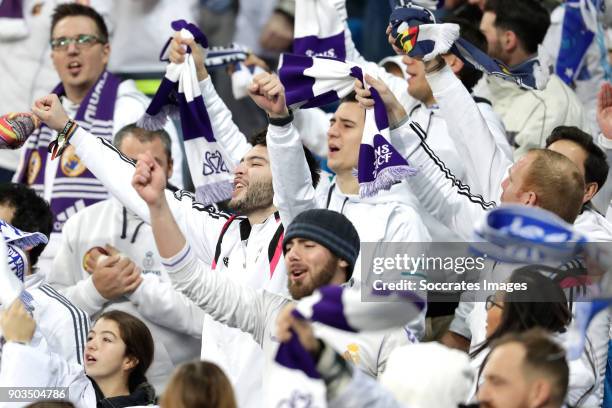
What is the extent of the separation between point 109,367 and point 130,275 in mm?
806

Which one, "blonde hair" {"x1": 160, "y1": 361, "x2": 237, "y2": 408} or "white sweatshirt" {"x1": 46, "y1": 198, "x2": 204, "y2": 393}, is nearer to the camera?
"blonde hair" {"x1": 160, "y1": 361, "x2": 237, "y2": 408}

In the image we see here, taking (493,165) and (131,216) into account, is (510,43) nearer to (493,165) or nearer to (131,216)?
(493,165)

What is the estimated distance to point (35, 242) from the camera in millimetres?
7152

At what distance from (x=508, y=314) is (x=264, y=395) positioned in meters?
1.16

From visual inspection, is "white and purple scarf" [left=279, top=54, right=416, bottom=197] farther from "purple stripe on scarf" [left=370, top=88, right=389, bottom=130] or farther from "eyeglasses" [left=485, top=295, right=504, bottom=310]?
"eyeglasses" [left=485, top=295, right=504, bottom=310]

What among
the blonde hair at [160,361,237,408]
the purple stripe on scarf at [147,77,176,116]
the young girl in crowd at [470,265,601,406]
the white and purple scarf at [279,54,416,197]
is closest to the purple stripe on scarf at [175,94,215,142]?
the purple stripe on scarf at [147,77,176,116]

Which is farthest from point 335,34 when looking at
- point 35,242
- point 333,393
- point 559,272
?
point 333,393

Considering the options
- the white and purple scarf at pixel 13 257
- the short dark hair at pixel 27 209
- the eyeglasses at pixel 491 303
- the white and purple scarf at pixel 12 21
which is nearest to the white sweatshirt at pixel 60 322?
the white and purple scarf at pixel 13 257

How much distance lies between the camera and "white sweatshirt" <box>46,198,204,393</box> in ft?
25.3

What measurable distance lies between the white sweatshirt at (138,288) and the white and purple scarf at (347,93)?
1.41 meters

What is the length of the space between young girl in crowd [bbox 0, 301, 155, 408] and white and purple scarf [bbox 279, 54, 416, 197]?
1.42m

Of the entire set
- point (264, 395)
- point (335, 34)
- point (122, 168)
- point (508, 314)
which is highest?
point (335, 34)

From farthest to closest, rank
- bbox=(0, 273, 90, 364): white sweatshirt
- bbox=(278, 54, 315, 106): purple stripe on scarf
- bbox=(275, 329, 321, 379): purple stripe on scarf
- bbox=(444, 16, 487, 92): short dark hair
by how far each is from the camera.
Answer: bbox=(444, 16, 487, 92): short dark hair < bbox=(278, 54, 315, 106): purple stripe on scarf < bbox=(0, 273, 90, 364): white sweatshirt < bbox=(275, 329, 321, 379): purple stripe on scarf

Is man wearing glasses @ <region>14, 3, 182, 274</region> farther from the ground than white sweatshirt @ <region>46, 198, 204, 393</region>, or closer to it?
farther from the ground
